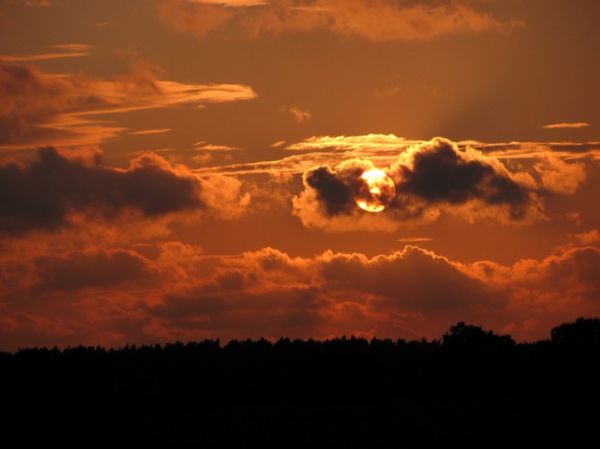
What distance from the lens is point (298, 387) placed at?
164375 millimetres

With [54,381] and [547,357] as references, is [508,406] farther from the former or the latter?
[54,381]

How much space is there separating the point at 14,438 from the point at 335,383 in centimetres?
7037

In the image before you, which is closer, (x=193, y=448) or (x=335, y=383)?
(x=193, y=448)

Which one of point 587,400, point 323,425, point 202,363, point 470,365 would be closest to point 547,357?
point 470,365

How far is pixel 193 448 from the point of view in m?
92.5

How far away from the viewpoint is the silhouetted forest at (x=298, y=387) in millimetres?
115375

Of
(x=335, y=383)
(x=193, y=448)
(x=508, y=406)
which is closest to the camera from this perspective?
(x=193, y=448)

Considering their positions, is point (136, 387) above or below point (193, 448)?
above

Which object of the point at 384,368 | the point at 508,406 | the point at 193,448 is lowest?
the point at 193,448

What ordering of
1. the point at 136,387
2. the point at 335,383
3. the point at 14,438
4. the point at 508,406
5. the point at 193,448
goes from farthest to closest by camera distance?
the point at 335,383 → the point at 136,387 → the point at 508,406 → the point at 14,438 → the point at 193,448

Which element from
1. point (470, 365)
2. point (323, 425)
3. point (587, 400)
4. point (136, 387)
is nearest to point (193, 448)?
point (323, 425)

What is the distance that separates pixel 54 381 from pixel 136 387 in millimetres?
12877

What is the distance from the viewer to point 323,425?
363ft

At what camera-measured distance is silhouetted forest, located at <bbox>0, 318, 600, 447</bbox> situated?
379ft
